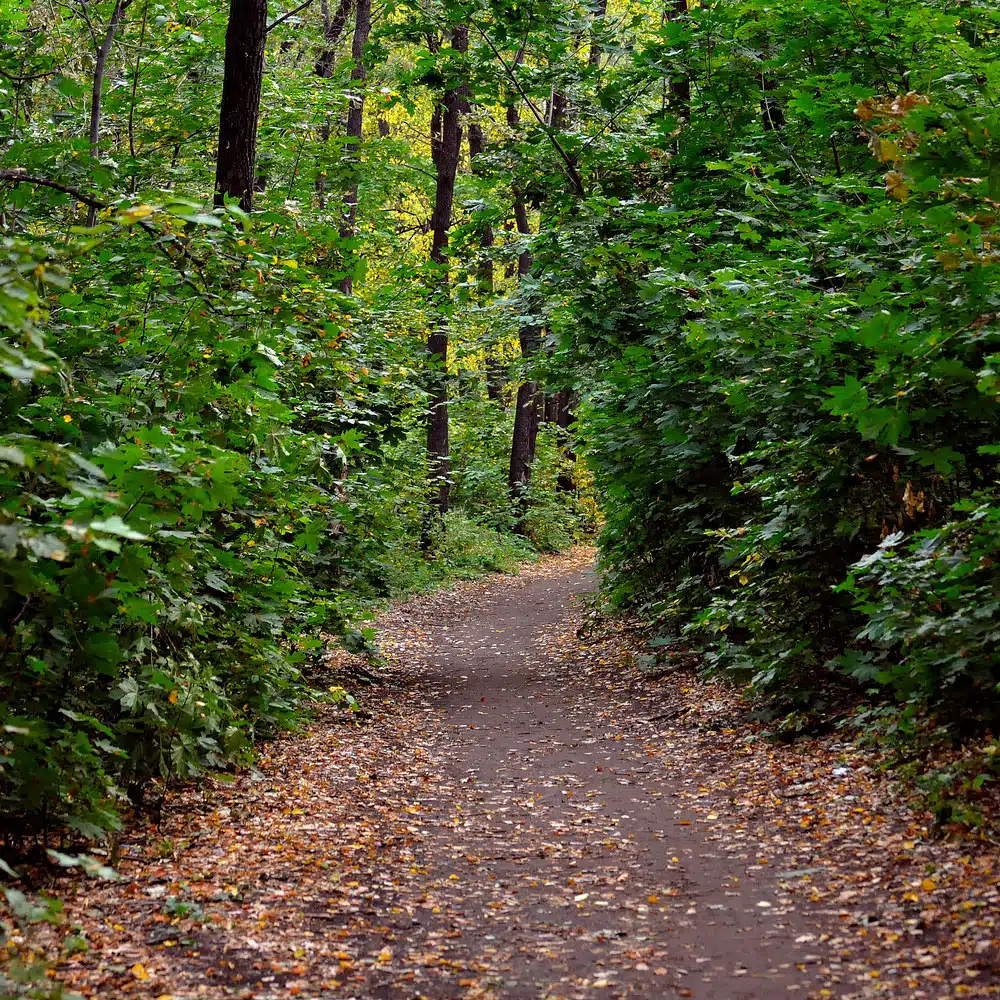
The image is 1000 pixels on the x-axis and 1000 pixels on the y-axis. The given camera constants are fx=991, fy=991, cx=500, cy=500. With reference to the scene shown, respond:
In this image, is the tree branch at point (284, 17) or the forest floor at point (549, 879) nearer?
the forest floor at point (549, 879)

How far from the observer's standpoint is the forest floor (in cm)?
391

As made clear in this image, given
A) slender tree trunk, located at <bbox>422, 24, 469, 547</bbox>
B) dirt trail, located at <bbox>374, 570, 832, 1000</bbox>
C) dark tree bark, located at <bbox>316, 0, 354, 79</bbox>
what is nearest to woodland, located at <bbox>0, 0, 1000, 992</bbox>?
dirt trail, located at <bbox>374, 570, 832, 1000</bbox>

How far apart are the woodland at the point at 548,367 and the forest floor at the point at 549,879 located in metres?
0.41

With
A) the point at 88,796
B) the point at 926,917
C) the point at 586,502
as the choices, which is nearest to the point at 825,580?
the point at 926,917

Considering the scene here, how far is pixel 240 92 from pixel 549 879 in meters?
6.96

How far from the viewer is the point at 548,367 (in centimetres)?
1159

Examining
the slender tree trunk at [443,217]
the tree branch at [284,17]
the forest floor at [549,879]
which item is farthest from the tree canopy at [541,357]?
the slender tree trunk at [443,217]

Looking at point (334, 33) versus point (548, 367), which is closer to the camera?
point (548, 367)

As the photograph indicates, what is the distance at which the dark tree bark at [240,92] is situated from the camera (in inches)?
336

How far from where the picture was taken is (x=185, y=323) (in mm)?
5875

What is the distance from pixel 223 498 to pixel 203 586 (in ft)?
8.60

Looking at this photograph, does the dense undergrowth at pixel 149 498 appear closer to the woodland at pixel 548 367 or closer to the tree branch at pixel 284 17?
the woodland at pixel 548 367

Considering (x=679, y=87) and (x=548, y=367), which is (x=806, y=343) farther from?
(x=679, y=87)

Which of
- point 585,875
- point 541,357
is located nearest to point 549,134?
point 541,357
